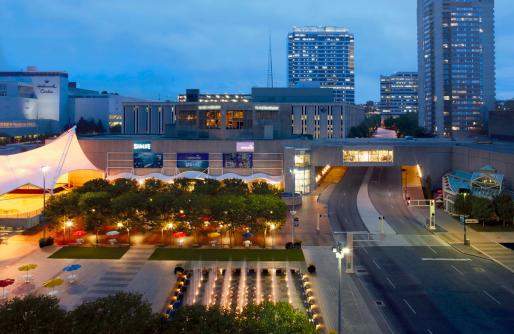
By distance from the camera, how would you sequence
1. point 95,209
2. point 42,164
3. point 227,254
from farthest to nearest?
1. point 42,164
2. point 95,209
3. point 227,254

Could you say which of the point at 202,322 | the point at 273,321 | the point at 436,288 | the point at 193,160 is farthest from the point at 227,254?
the point at 193,160

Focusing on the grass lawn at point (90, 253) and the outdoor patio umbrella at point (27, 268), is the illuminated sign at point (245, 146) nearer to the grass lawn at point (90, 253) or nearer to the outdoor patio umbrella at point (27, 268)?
the grass lawn at point (90, 253)

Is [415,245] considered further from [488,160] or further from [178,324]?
[178,324]

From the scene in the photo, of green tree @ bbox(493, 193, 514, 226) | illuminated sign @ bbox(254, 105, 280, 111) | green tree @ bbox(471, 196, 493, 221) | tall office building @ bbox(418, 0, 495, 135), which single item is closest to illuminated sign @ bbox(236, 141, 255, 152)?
illuminated sign @ bbox(254, 105, 280, 111)

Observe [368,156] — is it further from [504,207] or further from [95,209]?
[95,209]

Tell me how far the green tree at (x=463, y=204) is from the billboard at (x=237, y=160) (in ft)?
108

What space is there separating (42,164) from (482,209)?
184 feet

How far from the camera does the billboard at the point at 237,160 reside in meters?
72.3

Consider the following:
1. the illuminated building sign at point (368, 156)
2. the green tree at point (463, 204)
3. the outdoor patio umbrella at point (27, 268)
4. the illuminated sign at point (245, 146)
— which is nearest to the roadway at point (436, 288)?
the green tree at point (463, 204)

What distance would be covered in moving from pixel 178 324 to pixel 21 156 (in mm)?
49643

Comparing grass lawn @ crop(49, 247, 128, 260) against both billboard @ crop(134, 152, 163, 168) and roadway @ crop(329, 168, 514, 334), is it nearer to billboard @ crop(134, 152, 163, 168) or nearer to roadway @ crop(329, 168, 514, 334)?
roadway @ crop(329, 168, 514, 334)

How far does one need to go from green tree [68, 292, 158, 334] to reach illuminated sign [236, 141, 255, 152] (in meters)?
54.2

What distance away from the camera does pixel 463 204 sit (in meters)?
50.5

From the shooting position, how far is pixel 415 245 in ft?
139
